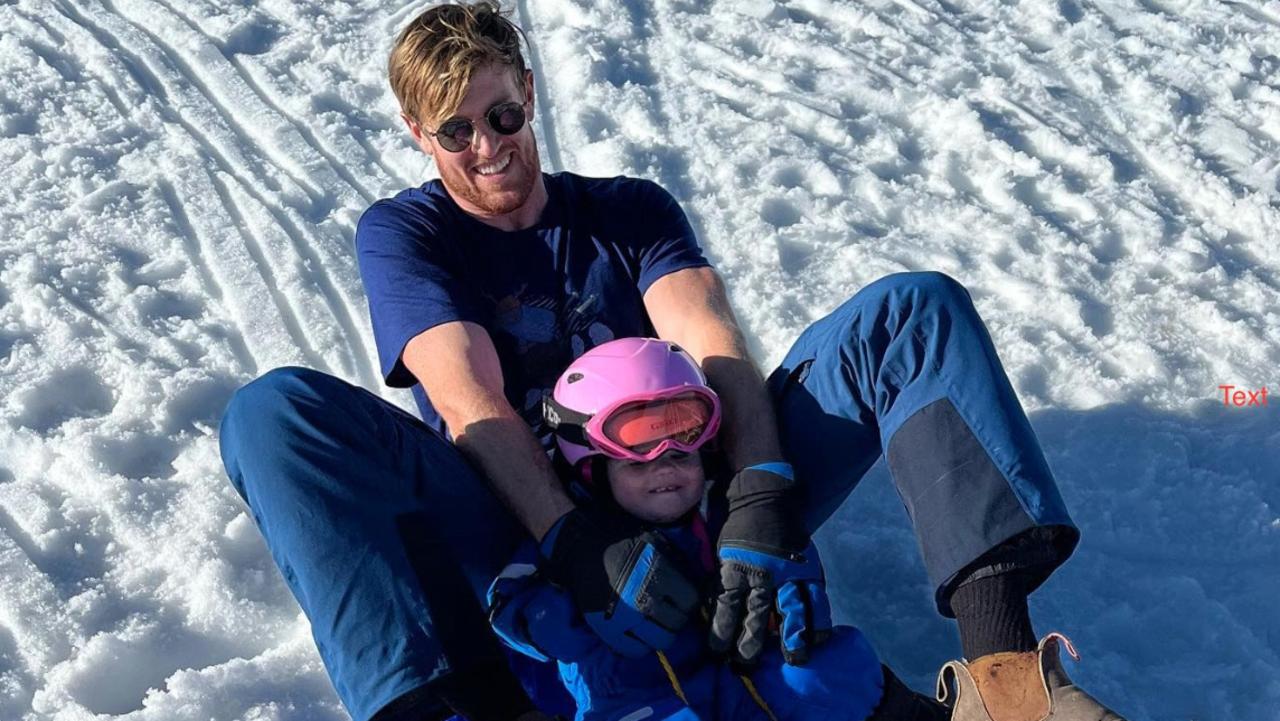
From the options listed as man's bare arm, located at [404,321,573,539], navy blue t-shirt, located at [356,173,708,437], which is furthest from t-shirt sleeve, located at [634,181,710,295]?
man's bare arm, located at [404,321,573,539]

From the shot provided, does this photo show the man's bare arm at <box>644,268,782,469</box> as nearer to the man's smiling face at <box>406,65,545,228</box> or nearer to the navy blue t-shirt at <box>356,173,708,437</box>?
the navy blue t-shirt at <box>356,173,708,437</box>

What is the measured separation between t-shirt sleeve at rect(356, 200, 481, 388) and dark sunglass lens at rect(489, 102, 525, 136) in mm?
279

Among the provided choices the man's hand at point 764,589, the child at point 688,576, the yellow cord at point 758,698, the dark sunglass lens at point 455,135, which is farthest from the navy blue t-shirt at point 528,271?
the yellow cord at point 758,698

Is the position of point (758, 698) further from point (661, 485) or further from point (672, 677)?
point (661, 485)

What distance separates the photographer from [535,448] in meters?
2.83

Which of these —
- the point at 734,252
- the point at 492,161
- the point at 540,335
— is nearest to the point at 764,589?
the point at 540,335

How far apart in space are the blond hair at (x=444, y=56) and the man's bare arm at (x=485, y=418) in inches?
21.5

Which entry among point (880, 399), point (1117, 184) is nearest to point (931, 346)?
point (880, 399)

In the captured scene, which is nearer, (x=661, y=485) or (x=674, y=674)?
(x=674, y=674)

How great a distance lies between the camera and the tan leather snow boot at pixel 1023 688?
92.7 inches

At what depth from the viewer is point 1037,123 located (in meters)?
5.25

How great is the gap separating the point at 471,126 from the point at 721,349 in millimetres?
790

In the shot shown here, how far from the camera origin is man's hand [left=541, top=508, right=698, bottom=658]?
2.53 meters

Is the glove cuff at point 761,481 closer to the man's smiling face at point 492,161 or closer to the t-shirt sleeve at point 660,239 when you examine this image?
the t-shirt sleeve at point 660,239
